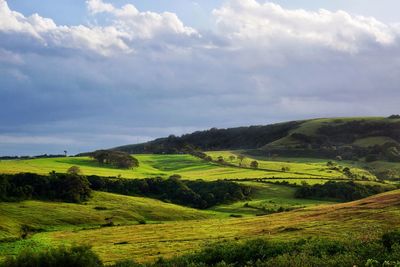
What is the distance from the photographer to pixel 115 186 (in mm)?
164000

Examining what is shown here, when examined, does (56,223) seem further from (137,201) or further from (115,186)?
(115,186)

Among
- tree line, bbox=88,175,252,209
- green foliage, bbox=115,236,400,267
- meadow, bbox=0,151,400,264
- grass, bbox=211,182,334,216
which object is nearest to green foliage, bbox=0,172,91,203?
meadow, bbox=0,151,400,264

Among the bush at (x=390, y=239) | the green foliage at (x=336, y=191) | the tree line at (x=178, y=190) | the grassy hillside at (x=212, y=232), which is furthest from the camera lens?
the tree line at (x=178, y=190)

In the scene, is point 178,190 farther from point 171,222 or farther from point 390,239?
point 390,239

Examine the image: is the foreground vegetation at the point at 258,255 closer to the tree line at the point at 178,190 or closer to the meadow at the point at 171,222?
the meadow at the point at 171,222

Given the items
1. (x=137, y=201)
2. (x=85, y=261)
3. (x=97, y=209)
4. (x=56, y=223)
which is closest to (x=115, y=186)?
(x=137, y=201)

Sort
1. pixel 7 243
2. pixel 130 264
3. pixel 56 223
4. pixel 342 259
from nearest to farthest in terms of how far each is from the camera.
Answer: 1. pixel 342 259
2. pixel 130 264
3. pixel 7 243
4. pixel 56 223

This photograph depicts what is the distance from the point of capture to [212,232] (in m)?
88.0

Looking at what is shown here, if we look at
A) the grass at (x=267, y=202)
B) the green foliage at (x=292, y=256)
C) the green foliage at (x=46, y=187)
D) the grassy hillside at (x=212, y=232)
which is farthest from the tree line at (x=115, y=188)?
the green foliage at (x=292, y=256)

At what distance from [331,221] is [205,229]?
25610mm

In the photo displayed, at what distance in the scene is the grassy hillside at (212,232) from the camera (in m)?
66.1

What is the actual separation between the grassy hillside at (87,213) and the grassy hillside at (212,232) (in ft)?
27.0

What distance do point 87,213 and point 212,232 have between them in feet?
151

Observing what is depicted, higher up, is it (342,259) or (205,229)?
(342,259)
